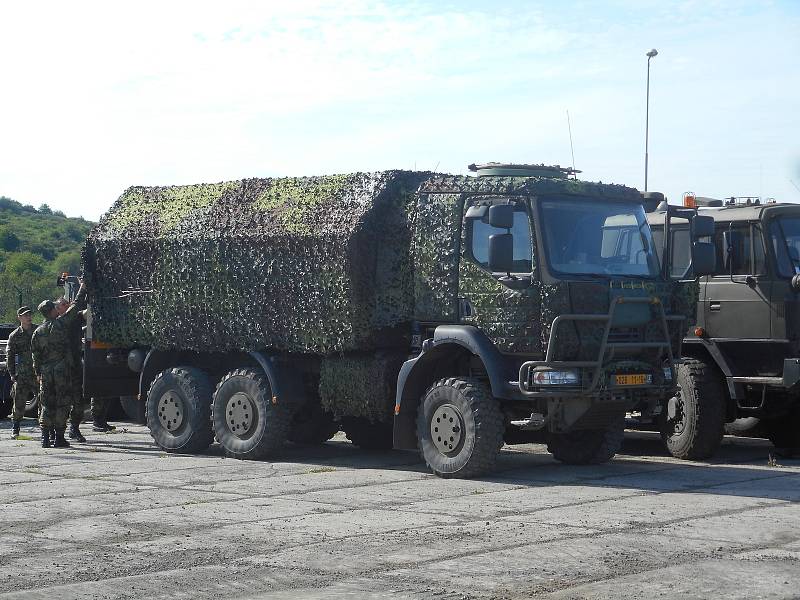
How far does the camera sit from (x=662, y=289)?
13531 millimetres

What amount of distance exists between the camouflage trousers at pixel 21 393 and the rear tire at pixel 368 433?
5.12m

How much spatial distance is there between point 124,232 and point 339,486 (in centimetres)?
548

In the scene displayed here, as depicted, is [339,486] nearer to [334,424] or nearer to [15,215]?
[334,424]

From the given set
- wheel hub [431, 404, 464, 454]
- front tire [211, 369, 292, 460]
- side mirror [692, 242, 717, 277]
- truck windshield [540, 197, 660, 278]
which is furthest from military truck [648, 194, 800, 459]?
front tire [211, 369, 292, 460]

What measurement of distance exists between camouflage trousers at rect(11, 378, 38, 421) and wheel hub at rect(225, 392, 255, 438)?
464cm

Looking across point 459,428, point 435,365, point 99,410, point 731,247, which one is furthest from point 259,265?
point 99,410

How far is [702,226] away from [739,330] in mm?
1555

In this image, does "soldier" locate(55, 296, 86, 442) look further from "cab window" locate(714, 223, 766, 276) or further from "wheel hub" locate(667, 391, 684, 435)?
"cab window" locate(714, 223, 766, 276)

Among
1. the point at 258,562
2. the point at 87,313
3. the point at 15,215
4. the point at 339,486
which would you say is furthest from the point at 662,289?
the point at 15,215

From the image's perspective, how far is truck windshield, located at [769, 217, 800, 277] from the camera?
14.6 m

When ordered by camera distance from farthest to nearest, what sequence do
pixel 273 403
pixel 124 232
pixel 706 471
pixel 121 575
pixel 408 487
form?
pixel 124 232 → pixel 273 403 → pixel 706 471 → pixel 408 487 → pixel 121 575

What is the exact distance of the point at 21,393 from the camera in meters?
19.1

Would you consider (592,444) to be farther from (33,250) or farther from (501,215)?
(33,250)

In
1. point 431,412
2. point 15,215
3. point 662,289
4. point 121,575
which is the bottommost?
point 121,575
